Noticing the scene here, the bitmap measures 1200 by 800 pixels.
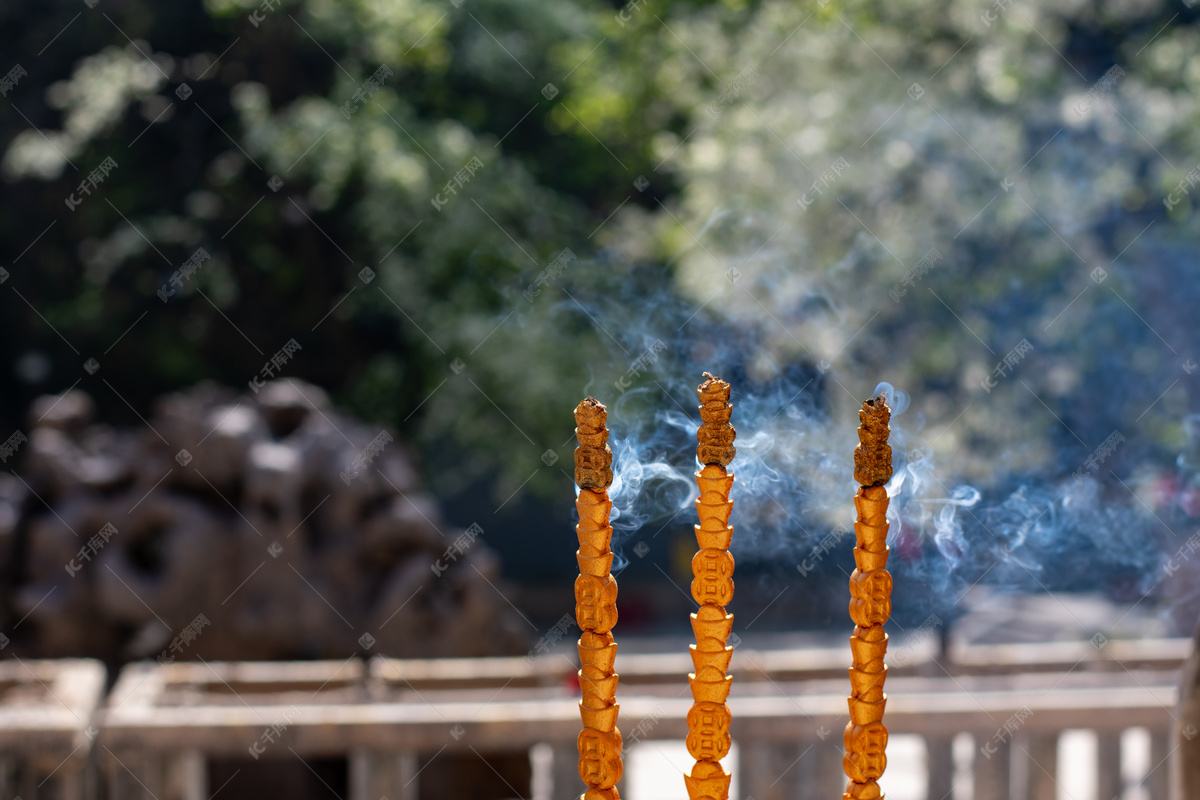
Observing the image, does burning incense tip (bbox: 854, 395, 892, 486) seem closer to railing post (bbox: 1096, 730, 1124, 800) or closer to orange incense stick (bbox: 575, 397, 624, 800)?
orange incense stick (bbox: 575, 397, 624, 800)

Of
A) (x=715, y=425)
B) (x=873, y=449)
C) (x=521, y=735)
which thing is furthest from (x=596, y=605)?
(x=521, y=735)

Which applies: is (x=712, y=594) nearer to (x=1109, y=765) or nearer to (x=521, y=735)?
(x=521, y=735)

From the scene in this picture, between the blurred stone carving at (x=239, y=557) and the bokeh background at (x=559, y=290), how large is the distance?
0.02 m

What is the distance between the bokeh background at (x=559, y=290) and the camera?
18.0ft

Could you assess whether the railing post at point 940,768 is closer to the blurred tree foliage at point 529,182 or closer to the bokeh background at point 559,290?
the bokeh background at point 559,290

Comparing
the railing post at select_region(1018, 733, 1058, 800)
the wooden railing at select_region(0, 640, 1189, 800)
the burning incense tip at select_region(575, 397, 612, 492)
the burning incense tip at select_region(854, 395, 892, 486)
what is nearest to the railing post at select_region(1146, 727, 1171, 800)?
the wooden railing at select_region(0, 640, 1189, 800)

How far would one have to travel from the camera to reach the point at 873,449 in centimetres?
149

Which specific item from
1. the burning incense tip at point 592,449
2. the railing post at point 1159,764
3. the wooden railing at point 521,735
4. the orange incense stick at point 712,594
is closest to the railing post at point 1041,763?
the wooden railing at point 521,735

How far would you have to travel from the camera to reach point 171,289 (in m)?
9.70

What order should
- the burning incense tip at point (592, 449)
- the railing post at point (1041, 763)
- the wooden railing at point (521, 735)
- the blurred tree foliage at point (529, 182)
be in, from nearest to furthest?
Answer: 1. the burning incense tip at point (592, 449)
2. the wooden railing at point (521, 735)
3. the railing post at point (1041, 763)
4. the blurred tree foliage at point (529, 182)

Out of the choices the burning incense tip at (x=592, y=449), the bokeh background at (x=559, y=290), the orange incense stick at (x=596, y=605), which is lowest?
the orange incense stick at (x=596, y=605)

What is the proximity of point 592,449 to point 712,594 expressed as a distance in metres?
0.29

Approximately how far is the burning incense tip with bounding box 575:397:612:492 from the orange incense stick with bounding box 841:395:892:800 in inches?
15.4

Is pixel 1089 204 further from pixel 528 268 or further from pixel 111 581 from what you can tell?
pixel 111 581
